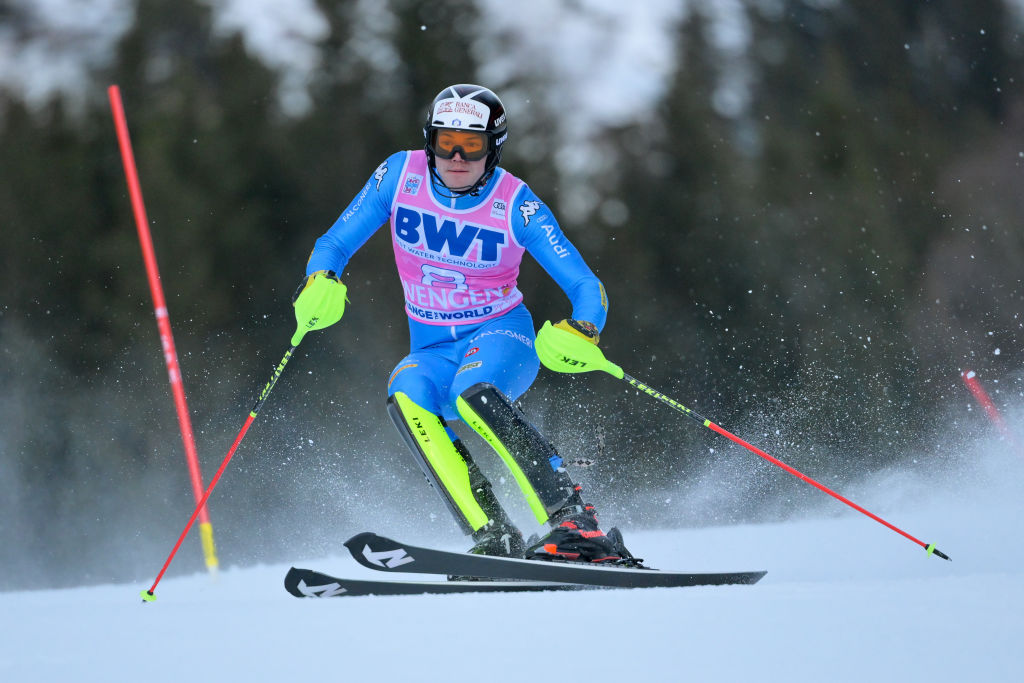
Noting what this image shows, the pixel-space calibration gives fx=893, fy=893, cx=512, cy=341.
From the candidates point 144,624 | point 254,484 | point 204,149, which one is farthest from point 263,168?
point 144,624

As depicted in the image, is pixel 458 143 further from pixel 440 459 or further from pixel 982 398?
pixel 982 398

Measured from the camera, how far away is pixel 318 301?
9.11 feet

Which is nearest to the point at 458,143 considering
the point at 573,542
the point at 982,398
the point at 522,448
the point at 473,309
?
the point at 473,309

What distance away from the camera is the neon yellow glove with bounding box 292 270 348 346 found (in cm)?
278

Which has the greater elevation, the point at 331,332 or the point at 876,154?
the point at 876,154

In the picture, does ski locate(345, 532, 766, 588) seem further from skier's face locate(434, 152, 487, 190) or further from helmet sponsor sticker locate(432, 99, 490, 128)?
helmet sponsor sticker locate(432, 99, 490, 128)

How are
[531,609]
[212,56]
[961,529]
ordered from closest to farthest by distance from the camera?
[531,609] < [961,529] < [212,56]

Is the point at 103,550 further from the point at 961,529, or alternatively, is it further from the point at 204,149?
the point at 961,529

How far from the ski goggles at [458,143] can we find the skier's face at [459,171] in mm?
15

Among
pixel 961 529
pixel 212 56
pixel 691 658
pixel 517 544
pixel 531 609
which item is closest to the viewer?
pixel 691 658

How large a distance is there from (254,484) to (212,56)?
10.1 feet

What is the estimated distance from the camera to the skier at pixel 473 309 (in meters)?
2.66

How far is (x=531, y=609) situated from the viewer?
74.3 inches

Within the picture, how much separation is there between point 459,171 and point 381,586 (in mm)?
1265
